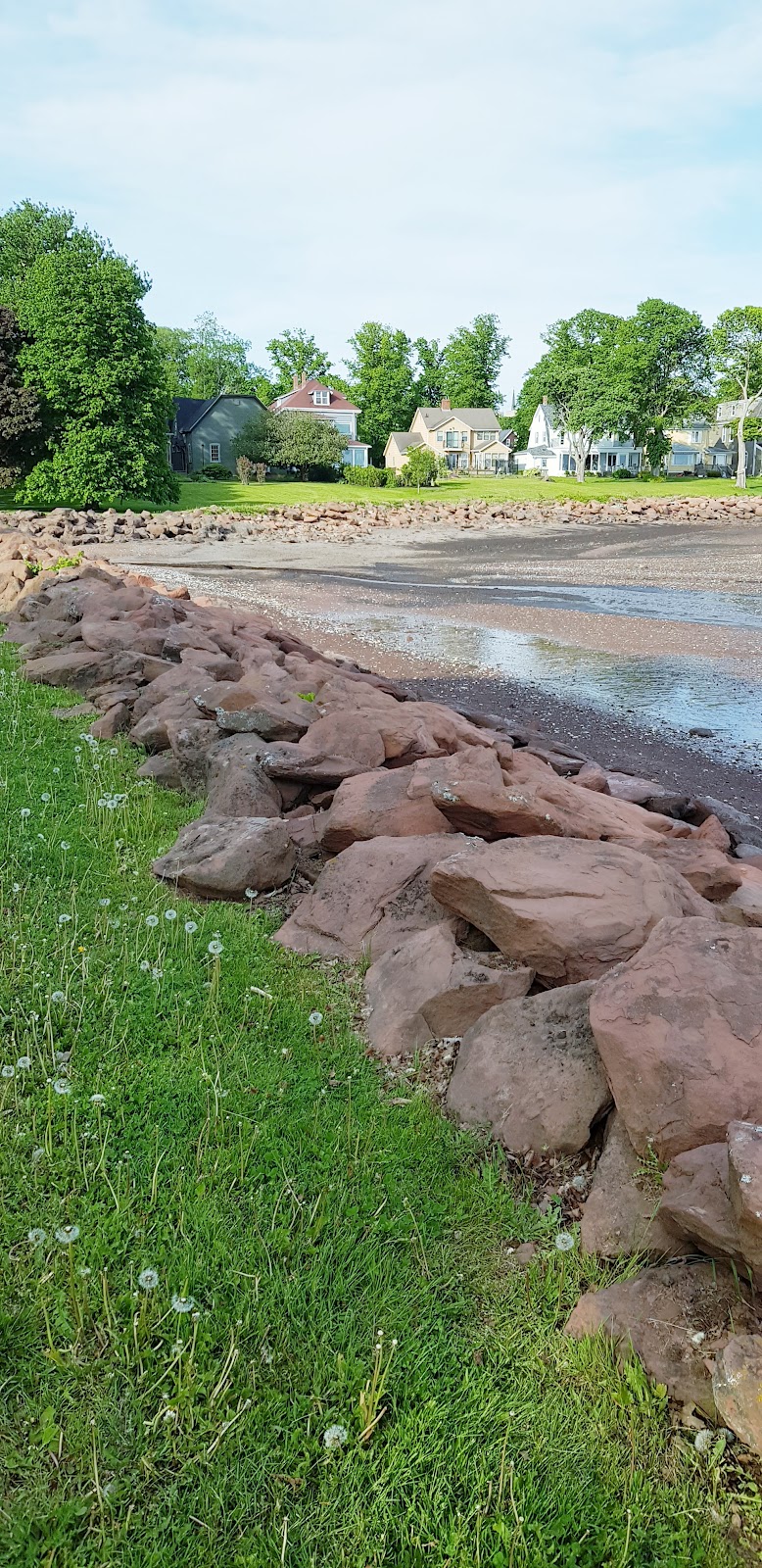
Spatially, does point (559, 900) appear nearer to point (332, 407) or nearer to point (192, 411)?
point (192, 411)

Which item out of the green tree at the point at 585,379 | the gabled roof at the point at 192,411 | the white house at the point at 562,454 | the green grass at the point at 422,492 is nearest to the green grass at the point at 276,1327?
the green grass at the point at 422,492

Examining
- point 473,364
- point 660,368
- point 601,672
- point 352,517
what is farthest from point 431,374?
point 601,672

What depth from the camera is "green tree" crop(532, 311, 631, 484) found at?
242 ft

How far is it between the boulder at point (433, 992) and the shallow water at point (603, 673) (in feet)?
20.2

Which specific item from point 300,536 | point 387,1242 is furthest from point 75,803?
point 300,536

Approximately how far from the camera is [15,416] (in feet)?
125

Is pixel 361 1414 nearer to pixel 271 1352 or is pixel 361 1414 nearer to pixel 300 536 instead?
pixel 271 1352

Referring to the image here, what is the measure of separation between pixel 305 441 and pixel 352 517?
21104 millimetres

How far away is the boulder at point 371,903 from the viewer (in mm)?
4004

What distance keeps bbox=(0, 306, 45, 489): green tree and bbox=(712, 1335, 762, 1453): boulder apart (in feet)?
137

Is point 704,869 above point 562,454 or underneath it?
underneath

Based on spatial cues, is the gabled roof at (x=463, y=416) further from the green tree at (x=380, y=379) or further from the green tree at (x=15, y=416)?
the green tree at (x=15, y=416)

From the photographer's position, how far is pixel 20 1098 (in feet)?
9.74

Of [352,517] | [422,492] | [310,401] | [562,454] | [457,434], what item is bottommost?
[352,517]
